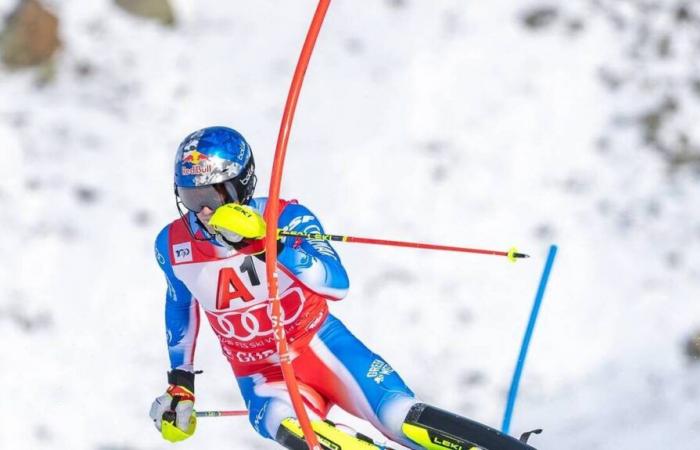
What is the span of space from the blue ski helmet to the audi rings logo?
0.60m

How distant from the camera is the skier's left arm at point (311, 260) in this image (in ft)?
15.2

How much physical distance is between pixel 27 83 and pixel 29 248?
204 centimetres

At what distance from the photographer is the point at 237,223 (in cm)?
424

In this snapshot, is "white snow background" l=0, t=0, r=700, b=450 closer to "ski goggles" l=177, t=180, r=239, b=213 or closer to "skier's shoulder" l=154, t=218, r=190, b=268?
"skier's shoulder" l=154, t=218, r=190, b=268

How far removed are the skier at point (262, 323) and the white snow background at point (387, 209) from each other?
8.66 ft

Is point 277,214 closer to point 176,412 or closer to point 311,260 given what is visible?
point 311,260

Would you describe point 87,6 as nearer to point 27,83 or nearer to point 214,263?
point 27,83

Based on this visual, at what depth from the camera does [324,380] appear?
17.1 ft

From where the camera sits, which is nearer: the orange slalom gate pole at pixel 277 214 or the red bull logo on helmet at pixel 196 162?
the orange slalom gate pole at pixel 277 214

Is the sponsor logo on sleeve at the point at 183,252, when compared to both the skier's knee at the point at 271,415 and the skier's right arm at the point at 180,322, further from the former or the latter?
the skier's knee at the point at 271,415

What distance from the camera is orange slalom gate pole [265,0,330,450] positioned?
14.1ft

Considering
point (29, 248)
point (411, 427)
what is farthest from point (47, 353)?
point (411, 427)

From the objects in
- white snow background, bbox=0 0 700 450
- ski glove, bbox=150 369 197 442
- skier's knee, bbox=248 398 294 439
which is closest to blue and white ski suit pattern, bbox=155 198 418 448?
skier's knee, bbox=248 398 294 439

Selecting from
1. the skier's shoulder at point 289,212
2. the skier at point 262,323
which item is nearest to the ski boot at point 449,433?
the skier at point 262,323
